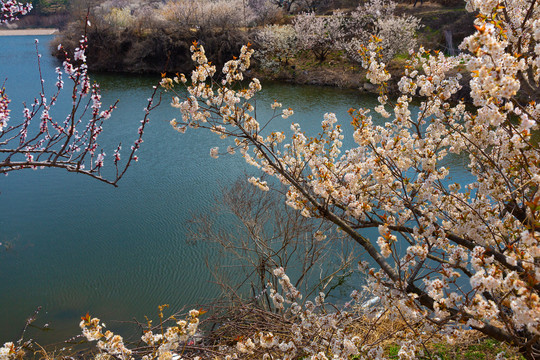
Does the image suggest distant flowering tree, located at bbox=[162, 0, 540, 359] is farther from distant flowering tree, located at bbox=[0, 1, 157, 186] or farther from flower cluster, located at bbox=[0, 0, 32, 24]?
flower cluster, located at bbox=[0, 0, 32, 24]

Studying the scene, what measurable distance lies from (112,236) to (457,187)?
5.61 meters

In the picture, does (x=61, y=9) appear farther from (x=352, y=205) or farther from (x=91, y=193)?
(x=352, y=205)

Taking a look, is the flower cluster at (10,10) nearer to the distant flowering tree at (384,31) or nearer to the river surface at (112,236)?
the river surface at (112,236)

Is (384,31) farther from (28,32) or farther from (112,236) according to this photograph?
(28,32)

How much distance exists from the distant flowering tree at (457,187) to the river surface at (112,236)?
133 inches

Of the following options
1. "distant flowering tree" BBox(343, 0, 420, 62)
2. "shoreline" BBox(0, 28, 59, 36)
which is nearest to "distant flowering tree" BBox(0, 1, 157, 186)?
"distant flowering tree" BBox(343, 0, 420, 62)

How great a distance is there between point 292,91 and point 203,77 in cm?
1329

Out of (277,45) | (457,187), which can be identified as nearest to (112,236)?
(457,187)

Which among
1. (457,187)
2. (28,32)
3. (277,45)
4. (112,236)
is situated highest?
(28,32)

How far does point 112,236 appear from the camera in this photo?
260 inches

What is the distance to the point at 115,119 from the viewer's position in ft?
37.5

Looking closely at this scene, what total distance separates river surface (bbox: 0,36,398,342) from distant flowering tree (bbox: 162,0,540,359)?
11.1 ft

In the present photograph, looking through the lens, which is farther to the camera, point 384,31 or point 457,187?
point 384,31

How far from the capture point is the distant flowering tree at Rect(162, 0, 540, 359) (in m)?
1.53
